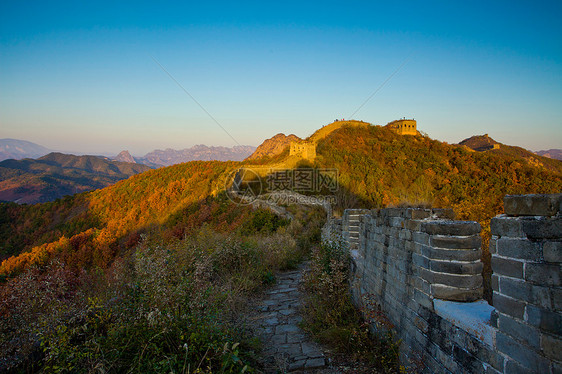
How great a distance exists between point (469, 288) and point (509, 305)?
675 mm

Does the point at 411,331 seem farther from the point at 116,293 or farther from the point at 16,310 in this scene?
the point at 16,310

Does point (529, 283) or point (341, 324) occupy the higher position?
point (529, 283)

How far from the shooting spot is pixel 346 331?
10.4 ft

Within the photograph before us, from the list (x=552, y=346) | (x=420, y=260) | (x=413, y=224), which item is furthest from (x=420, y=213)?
(x=552, y=346)

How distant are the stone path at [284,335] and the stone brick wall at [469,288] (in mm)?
874

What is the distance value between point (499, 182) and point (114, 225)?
43.7m

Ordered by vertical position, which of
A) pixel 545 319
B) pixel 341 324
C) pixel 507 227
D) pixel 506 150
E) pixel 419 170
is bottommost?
pixel 341 324

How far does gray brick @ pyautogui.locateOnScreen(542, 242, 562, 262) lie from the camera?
3.67ft

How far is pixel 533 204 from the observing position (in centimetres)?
121

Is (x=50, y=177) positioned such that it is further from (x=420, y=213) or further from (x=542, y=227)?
(x=542, y=227)

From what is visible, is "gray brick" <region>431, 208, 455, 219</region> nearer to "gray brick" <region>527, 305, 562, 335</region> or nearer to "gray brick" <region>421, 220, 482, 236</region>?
"gray brick" <region>421, 220, 482, 236</region>

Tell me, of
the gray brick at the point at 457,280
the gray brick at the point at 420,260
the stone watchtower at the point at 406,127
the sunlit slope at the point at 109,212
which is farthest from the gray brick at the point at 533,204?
the stone watchtower at the point at 406,127

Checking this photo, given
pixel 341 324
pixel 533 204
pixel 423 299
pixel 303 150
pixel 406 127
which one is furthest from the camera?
pixel 406 127

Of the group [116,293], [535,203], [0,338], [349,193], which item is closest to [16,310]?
[0,338]
